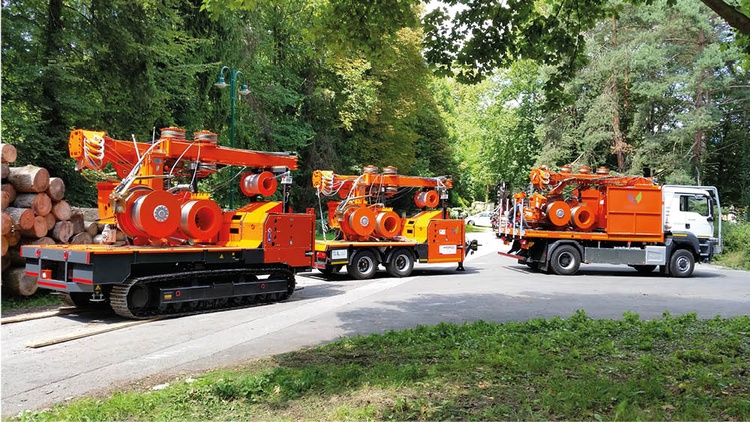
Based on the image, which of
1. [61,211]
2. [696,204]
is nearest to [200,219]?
[61,211]

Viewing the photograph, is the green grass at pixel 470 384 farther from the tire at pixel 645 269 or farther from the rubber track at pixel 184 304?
the tire at pixel 645 269

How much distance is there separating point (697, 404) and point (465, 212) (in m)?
59.5

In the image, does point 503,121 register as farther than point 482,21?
Yes

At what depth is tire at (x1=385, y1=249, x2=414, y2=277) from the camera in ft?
52.5

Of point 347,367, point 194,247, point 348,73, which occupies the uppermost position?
point 348,73

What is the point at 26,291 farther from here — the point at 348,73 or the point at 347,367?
the point at 348,73

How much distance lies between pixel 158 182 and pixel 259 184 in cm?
237

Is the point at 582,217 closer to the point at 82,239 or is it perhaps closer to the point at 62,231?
the point at 82,239

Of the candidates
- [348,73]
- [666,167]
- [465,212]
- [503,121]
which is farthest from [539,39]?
[465,212]

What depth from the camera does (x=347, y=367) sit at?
564 centimetres

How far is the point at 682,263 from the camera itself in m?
18.1

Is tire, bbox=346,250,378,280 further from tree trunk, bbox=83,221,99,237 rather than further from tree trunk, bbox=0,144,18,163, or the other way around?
tree trunk, bbox=0,144,18,163

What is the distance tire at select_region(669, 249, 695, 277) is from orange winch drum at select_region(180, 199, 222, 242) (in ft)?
49.2

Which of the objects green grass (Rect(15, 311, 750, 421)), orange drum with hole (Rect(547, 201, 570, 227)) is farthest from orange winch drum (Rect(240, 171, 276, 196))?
orange drum with hole (Rect(547, 201, 570, 227))
